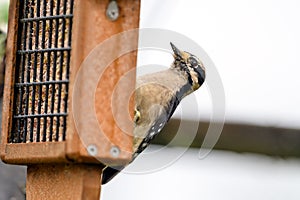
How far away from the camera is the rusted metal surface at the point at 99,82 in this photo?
4.27 m

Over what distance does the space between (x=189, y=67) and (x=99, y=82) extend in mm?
1756

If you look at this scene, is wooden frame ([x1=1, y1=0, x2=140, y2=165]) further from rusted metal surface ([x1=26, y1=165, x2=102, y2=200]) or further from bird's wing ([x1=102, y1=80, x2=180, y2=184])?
bird's wing ([x1=102, y1=80, x2=180, y2=184])

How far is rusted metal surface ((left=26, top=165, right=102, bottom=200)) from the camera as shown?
441 cm

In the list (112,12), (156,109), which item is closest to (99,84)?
(112,12)

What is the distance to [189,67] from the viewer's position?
6.02m

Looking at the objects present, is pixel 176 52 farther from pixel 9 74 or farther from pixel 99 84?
pixel 99 84

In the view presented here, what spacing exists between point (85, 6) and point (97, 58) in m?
0.21

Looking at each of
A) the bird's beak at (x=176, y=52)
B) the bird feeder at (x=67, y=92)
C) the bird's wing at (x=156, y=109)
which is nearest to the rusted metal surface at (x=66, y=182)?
the bird feeder at (x=67, y=92)

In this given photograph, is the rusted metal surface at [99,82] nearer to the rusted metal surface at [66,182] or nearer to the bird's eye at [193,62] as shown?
the rusted metal surface at [66,182]

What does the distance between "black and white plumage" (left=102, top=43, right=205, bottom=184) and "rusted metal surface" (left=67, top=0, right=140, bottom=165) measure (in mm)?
795

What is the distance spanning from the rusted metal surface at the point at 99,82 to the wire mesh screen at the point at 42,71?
0.35 ft

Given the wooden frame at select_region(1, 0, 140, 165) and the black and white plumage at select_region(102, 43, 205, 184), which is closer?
the wooden frame at select_region(1, 0, 140, 165)

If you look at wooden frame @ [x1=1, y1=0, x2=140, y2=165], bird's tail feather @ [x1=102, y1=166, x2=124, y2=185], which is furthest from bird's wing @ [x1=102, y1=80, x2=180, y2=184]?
wooden frame @ [x1=1, y1=0, x2=140, y2=165]

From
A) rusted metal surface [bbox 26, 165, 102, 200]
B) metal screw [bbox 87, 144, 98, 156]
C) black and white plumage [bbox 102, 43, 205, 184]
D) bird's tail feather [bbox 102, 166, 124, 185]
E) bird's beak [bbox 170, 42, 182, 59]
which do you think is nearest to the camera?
metal screw [bbox 87, 144, 98, 156]
